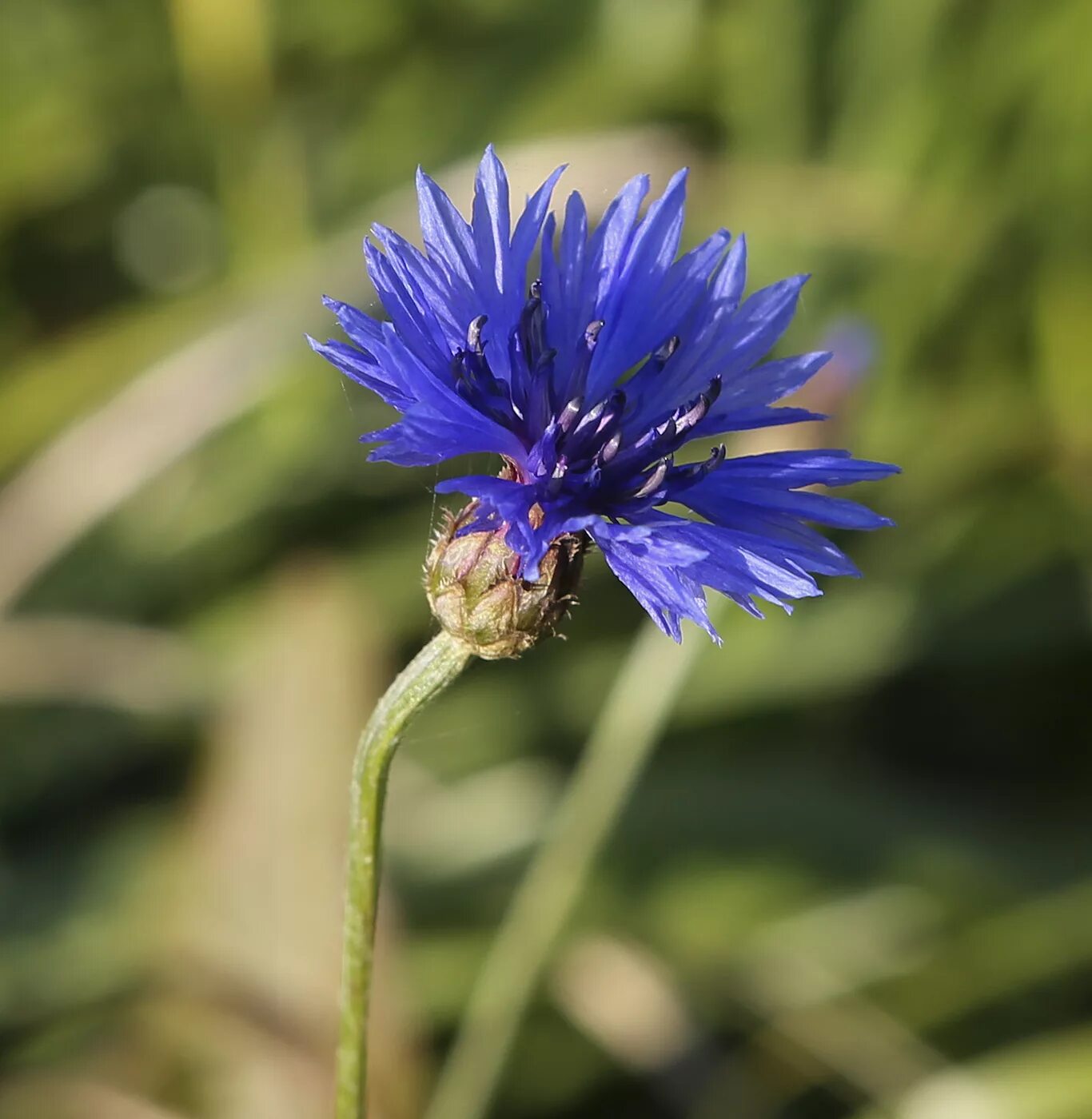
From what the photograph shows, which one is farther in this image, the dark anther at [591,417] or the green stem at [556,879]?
the green stem at [556,879]

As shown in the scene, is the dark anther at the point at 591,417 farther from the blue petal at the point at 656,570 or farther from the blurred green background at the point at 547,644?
the blurred green background at the point at 547,644

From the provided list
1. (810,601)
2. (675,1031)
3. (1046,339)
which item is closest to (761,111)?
(1046,339)

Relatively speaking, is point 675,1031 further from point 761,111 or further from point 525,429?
point 761,111

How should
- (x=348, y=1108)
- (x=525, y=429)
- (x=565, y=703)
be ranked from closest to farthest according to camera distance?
1. (x=348, y=1108)
2. (x=525, y=429)
3. (x=565, y=703)

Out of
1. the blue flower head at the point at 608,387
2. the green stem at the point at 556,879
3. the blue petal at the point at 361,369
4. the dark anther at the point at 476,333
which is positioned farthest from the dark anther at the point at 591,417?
the green stem at the point at 556,879

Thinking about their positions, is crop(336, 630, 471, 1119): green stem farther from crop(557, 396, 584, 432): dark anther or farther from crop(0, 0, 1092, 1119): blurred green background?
crop(0, 0, 1092, 1119): blurred green background

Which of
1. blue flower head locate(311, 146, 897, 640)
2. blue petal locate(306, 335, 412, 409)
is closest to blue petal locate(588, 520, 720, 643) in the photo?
blue flower head locate(311, 146, 897, 640)

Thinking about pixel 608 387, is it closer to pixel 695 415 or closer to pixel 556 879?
pixel 695 415
